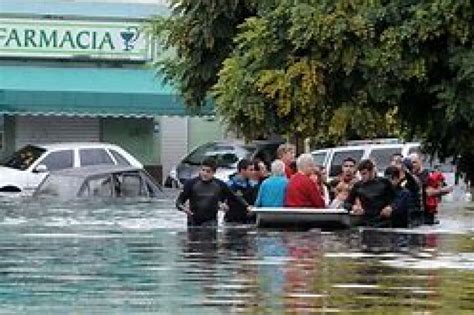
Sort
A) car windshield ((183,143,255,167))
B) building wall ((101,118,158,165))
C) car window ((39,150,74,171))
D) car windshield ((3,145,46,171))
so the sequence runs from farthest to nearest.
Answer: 1. building wall ((101,118,158,165))
2. car windshield ((183,143,255,167))
3. car windshield ((3,145,46,171))
4. car window ((39,150,74,171))

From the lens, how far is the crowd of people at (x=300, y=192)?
22.9 metres

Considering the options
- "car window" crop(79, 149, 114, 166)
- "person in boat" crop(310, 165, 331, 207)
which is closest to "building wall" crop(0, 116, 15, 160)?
"car window" crop(79, 149, 114, 166)

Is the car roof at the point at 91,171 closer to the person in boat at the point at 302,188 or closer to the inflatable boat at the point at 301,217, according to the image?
the inflatable boat at the point at 301,217

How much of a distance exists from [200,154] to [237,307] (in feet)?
103

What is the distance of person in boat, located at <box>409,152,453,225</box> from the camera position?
1070 inches

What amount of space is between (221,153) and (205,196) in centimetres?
1985

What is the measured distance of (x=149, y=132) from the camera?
4903 cm

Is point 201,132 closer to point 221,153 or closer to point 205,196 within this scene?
point 221,153

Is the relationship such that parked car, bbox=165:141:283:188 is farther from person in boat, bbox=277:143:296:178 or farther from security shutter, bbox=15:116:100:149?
person in boat, bbox=277:143:296:178

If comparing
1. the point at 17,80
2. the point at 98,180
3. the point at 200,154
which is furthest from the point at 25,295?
the point at 17,80

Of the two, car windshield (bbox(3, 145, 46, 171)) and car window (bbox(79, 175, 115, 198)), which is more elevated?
car windshield (bbox(3, 145, 46, 171))

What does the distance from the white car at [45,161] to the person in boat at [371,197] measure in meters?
13.5

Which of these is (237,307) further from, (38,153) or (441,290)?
(38,153)

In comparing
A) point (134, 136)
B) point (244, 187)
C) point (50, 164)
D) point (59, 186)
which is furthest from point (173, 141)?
point (244, 187)
